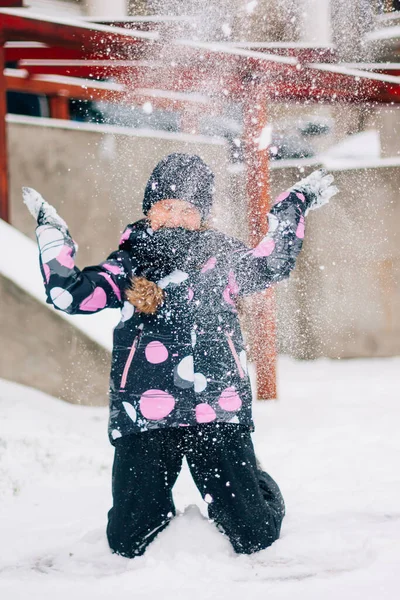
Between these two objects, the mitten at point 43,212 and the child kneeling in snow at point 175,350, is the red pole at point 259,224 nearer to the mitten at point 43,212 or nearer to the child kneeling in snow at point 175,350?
the child kneeling in snow at point 175,350

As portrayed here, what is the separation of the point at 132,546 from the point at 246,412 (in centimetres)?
60

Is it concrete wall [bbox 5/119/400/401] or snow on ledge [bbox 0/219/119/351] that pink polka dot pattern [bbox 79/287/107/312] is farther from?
concrete wall [bbox 5/119/400/401]

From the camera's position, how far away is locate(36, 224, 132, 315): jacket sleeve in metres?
2.20

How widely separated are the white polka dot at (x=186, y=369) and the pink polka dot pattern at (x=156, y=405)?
0.08m

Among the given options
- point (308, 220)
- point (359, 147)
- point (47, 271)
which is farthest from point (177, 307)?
point (359, 147)

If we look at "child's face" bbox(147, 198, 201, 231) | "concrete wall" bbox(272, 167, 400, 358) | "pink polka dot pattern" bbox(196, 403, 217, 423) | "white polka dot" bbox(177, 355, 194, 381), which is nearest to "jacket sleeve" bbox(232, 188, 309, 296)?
"child's face" bbox(147, 198, 201, 231)

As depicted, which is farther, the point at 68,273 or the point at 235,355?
the point at 235,355

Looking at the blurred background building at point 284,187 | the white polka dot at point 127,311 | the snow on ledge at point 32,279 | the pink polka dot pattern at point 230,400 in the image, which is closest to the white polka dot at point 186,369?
the pink polka dot pattern at point 230,400

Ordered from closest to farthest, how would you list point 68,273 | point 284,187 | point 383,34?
point 68,273
point 284,187
point 383,34

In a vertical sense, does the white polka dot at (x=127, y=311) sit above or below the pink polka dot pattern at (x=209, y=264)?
below

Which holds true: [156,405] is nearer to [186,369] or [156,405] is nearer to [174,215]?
[186,369]

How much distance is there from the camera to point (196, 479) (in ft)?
7.78

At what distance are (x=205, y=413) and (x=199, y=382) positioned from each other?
0.11 metres

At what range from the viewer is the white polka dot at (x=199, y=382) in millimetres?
2277
